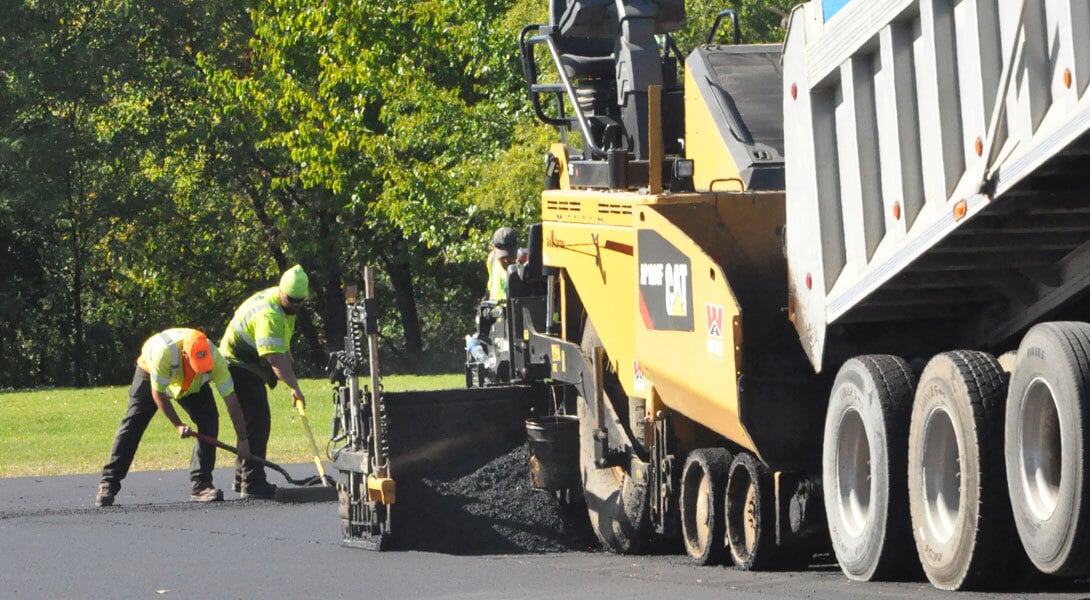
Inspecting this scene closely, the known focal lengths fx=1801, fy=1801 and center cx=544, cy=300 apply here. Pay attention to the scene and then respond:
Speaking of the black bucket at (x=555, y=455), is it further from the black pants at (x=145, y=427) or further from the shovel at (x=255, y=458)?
the black pants at (x=145, y=427)

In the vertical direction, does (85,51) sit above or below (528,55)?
above

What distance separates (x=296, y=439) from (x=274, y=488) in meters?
5.34

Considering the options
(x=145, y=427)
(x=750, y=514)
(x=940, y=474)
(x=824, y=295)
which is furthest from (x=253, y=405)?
(x=940, y=474)

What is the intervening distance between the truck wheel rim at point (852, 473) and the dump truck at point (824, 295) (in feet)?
0.04

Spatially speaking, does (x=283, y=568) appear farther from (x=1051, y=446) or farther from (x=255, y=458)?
(x=1051, y=446)

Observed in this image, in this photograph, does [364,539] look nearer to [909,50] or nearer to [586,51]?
[586,51]

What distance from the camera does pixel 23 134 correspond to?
3838 centimetres

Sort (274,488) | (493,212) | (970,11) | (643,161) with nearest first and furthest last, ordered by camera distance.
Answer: (970,11)
(643,161)
(274,488)
(493,212)

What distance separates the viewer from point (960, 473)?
6.32m

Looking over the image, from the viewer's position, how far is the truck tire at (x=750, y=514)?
7.61m

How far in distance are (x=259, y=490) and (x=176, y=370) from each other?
39.2 inches

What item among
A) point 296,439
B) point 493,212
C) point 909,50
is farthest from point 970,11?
point 493,212

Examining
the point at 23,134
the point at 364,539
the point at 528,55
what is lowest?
the point at 364,539

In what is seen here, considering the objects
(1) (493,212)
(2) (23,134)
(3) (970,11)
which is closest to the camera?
(3) (970,11)
